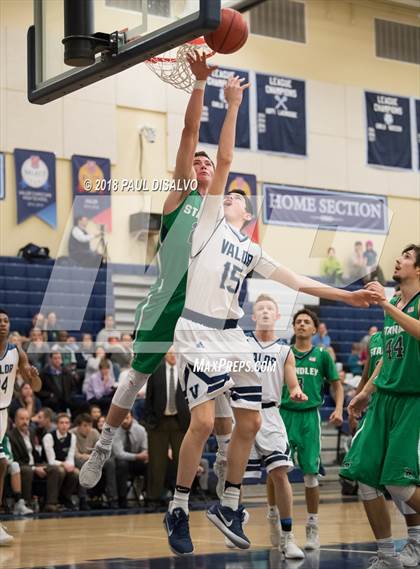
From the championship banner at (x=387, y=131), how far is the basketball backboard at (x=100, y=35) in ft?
51.1

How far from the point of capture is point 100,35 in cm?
674

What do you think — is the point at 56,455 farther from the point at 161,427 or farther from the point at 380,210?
the point at 380,210

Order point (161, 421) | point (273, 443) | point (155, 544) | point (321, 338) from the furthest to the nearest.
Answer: point (321, 338)
point (161, 421)
point (155, 544)
point (273, 443)

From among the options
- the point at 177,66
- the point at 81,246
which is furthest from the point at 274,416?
the point at 81,246

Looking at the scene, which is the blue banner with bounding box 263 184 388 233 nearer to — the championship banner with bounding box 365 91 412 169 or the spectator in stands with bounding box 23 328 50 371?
the championship banner with bounding box 365 91 412 169

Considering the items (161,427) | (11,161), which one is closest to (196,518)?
(161,427)

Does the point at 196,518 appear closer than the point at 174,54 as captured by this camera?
No

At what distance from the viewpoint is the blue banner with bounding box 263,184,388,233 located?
20750 millimetres

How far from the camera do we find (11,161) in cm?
1780

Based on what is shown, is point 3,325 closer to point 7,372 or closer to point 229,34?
point 7,372

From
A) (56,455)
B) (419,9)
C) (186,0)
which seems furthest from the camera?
(419,9)

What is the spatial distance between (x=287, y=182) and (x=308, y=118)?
61.5 inches

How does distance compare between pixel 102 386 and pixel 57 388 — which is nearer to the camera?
pixel 57 388

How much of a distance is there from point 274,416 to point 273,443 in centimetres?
27
